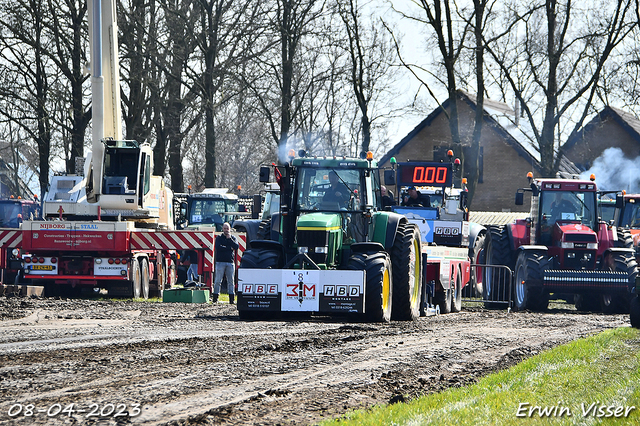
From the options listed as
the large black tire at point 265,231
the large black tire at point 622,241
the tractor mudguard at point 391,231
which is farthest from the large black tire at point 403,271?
the large black tire at point 622,241

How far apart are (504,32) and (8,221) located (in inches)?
765

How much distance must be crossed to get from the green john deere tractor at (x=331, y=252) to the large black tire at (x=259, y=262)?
2cm

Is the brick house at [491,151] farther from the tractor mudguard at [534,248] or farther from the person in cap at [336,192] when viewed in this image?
the person in cap at [336,192]

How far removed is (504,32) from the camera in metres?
30.9

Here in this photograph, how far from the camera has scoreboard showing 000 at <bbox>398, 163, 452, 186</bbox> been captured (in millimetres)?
22000

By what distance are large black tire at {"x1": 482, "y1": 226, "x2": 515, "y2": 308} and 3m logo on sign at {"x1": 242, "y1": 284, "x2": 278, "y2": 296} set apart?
324 inches

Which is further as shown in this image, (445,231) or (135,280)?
(445,231)

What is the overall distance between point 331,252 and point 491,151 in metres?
43.5

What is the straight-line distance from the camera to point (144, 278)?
2083cm

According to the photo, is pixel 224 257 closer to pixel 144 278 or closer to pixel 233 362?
pixel 144 278

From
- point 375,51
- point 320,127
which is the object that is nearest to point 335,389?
point 375,51

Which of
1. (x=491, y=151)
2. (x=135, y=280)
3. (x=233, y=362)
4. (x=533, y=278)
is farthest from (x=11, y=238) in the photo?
(x=491, y=151)

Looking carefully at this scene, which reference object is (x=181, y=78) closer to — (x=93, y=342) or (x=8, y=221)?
(x=8, y=221)

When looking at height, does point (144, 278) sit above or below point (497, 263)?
below
